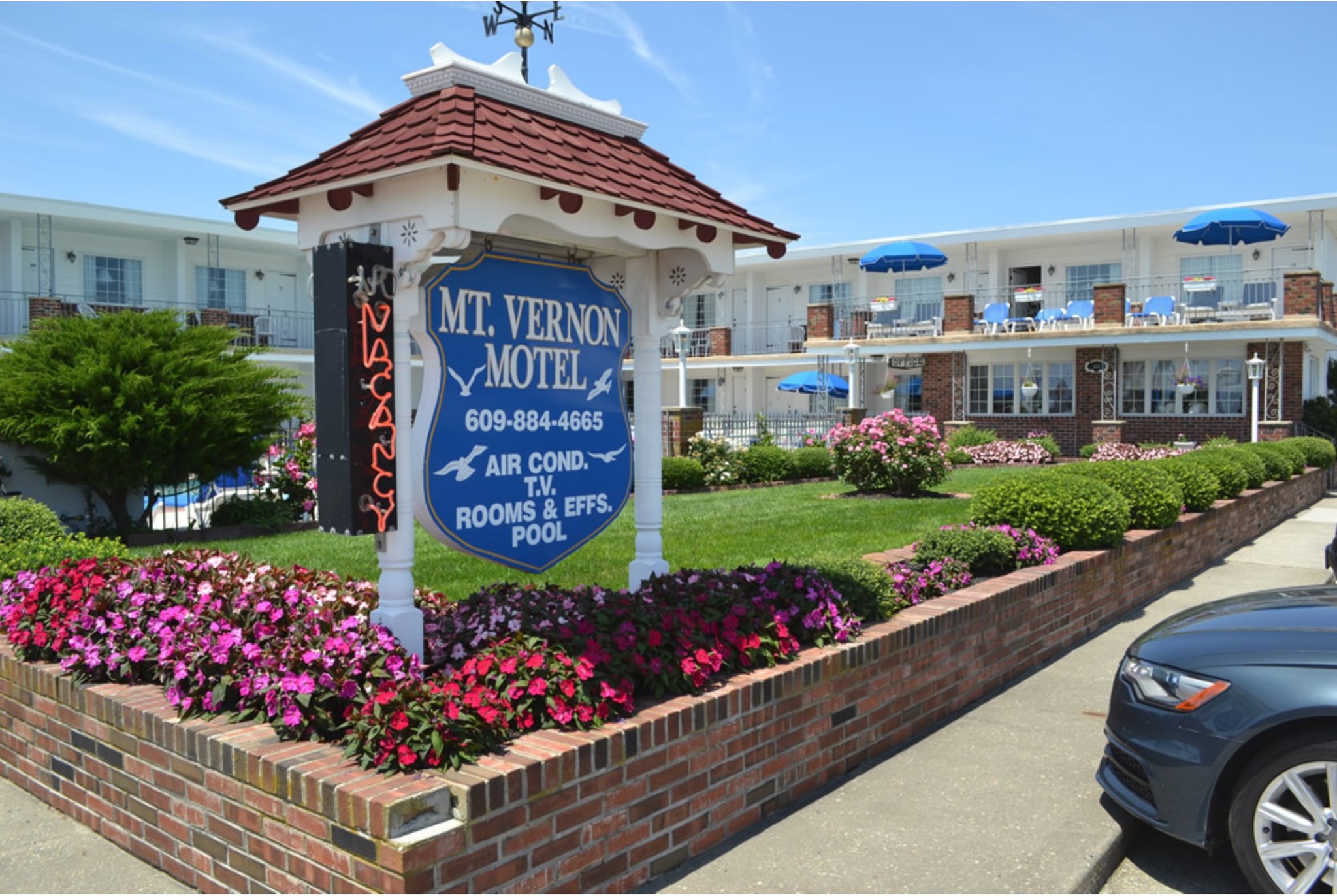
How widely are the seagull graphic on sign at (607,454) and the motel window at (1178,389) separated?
79.8 feet

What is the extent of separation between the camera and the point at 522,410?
4.73 m

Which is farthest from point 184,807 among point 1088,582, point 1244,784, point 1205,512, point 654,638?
point 1205,512

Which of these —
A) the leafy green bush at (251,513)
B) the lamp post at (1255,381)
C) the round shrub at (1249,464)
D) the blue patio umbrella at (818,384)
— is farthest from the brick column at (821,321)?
the leafy green bush at (251,513)

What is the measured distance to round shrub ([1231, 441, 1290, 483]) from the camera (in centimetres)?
1638

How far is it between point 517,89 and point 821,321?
87.4 ft

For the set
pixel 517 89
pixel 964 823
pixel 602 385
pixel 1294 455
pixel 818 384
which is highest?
pixel 517 89

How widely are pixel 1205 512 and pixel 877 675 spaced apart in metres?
8.18

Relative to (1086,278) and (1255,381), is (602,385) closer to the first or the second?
(1255,381)

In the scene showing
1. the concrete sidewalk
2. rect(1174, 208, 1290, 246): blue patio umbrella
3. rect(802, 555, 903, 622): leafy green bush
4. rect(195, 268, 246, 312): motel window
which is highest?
rect(1174, 208, 1290, 246): blue patio umbrella

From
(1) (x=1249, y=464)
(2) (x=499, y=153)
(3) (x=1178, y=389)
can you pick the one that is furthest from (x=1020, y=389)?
(2) (x=499, y=153)

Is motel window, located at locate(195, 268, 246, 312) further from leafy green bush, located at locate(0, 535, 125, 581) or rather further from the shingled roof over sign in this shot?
the shingled roof over sign

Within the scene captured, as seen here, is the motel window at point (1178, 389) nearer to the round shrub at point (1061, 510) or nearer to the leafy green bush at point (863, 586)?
the round shrub at point (1061, 510)

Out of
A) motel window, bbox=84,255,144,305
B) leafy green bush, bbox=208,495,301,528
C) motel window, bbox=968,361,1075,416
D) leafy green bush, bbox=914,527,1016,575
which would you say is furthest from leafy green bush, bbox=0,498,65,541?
motel window, bbox=968,361,1075,416

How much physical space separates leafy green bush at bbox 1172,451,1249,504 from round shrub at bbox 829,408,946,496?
3363 mm
